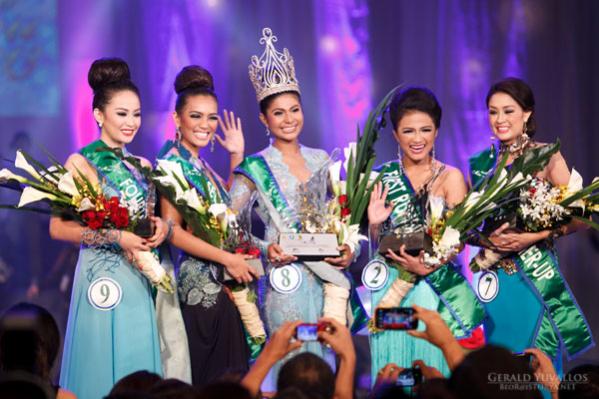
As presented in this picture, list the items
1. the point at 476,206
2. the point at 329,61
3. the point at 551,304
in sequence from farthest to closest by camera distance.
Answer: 1. the point at 329,61
2. the point at 551,304
3. the point at 476,206

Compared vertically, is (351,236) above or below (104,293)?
above

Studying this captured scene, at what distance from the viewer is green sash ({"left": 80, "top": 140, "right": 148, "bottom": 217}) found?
4.35m

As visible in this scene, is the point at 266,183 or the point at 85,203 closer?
the point at 85,203

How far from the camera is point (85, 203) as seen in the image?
13.6 ft

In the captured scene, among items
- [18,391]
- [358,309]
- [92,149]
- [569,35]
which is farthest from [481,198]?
[18,391]

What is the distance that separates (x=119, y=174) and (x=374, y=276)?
1084 millimetres

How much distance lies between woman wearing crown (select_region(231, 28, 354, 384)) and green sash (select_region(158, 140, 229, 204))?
2.8 inches

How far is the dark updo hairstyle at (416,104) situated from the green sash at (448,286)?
0.29m

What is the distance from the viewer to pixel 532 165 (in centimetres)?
442

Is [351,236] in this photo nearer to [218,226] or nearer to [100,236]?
[218,226]

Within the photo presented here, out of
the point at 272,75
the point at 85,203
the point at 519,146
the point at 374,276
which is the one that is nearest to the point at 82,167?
the point at 85,203

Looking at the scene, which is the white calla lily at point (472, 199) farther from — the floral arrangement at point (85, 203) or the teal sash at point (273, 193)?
the floral arrangement at point (85, 203)

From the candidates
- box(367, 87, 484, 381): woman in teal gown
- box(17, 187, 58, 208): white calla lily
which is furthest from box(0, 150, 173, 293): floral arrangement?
box(367, 87, 484, 381): woman in teal gown

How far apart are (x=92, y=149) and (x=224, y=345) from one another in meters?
0.94
